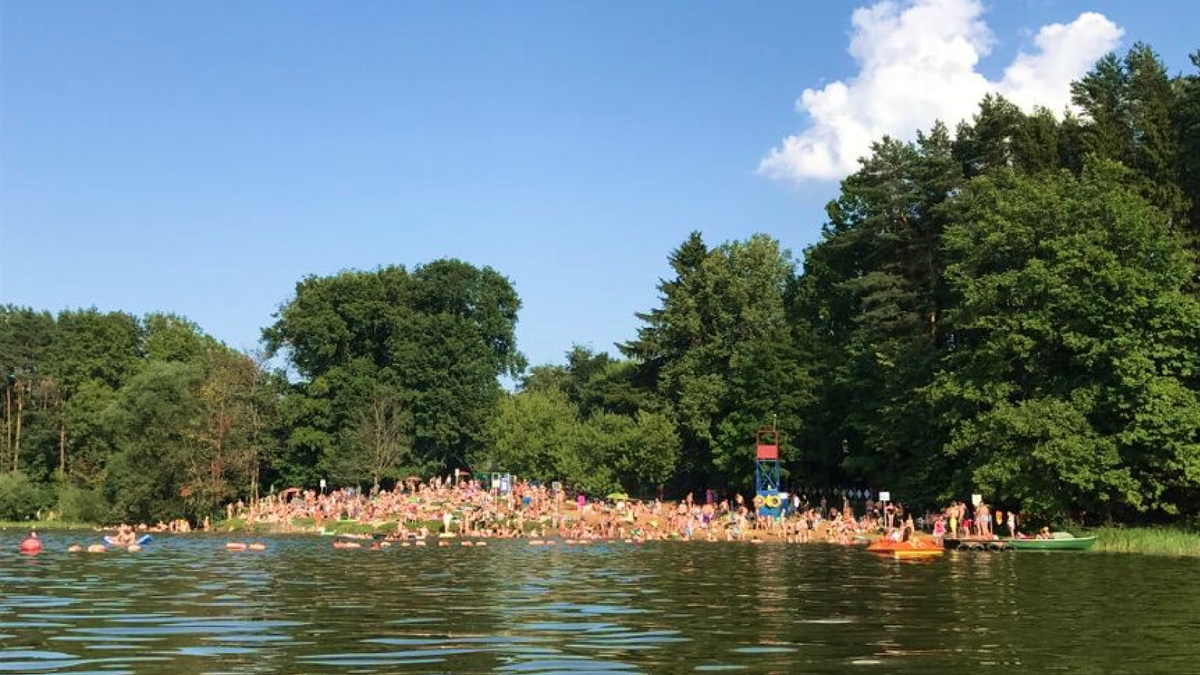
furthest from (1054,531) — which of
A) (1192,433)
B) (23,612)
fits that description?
(23,612)

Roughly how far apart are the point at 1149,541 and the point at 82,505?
6375 cm

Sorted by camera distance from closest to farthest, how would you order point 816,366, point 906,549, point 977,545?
point 906,549 < point 977,545 < point 816,366

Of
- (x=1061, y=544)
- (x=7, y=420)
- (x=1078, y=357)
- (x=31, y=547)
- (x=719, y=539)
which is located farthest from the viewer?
(x=7, y=420)

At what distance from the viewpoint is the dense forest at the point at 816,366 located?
1692 inches

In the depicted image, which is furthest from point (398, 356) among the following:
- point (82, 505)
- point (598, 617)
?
point (598, 617)

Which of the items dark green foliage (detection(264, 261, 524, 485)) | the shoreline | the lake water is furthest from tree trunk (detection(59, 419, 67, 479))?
the lake water

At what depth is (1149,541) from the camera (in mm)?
38375

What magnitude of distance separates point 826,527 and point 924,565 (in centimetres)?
1826

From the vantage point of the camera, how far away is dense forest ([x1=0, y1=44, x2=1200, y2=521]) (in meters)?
43.0

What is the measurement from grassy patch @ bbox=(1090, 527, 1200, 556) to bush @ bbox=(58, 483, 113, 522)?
57049 millimetres

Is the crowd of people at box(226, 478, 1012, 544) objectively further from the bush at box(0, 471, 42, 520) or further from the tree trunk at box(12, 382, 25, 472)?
the tree trunk at box(12, 382, 25, 472)

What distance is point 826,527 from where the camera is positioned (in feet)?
165

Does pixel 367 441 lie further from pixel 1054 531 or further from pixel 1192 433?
pixel 1192 433

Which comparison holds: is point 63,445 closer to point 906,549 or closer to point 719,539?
point 719,539
